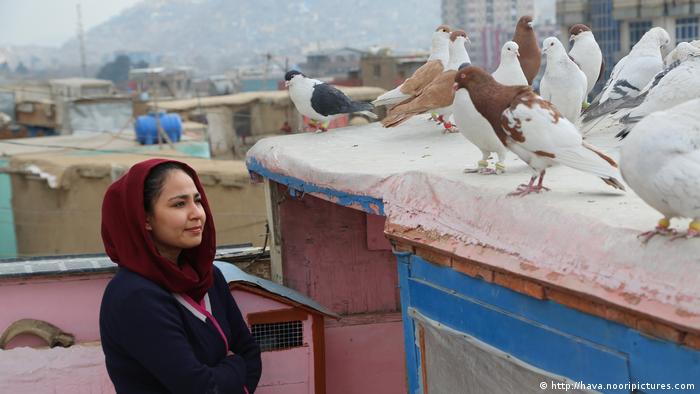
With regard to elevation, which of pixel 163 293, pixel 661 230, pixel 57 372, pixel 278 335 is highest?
pixel 661 230

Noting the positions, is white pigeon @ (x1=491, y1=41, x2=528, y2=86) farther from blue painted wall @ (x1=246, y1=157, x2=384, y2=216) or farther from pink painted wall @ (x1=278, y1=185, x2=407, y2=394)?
pink painted wall @ (x1=278, y1=185, x2=407, y2=394)

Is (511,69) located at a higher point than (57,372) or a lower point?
higher

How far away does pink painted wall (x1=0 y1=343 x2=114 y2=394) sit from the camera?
5.55m

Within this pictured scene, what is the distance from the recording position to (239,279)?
5.58m

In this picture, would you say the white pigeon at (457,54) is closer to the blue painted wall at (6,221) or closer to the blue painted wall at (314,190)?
the blue painted wall at (314,190)

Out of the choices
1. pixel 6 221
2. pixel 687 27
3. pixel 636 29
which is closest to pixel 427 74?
pixel 6 221

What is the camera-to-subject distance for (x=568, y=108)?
5.57 meters

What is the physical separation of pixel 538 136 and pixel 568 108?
176cm

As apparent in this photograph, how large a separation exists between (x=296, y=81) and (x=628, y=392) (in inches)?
205

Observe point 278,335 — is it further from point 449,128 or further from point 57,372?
point 449,128

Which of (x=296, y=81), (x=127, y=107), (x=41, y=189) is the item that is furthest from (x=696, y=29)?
(x=296, y=81)

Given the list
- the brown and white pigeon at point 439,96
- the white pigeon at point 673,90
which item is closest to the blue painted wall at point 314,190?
the brown and white pigeon at point 439,96

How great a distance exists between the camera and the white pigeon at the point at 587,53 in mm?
6590

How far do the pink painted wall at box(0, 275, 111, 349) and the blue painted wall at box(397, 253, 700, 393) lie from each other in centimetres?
214
